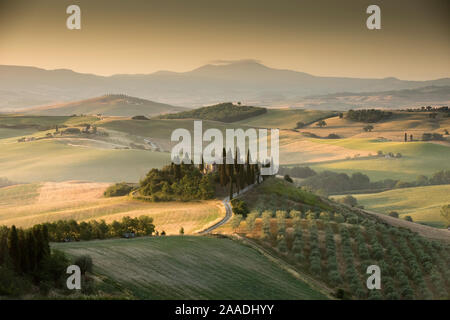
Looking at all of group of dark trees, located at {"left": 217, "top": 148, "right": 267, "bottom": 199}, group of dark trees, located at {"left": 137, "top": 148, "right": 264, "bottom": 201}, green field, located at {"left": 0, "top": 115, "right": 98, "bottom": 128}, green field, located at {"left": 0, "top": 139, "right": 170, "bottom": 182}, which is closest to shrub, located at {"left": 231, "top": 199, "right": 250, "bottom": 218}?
group of dark trees, located at {"left": 137, "top": 148, "right": 264, "bottom": 201}

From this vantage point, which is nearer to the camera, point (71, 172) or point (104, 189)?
point (104, 189)

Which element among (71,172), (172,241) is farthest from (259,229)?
(71,172)

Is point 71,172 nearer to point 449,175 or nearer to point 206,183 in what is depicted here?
point 206,183

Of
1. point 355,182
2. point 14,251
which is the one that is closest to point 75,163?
point 355,182

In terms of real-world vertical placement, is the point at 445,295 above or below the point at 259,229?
below
